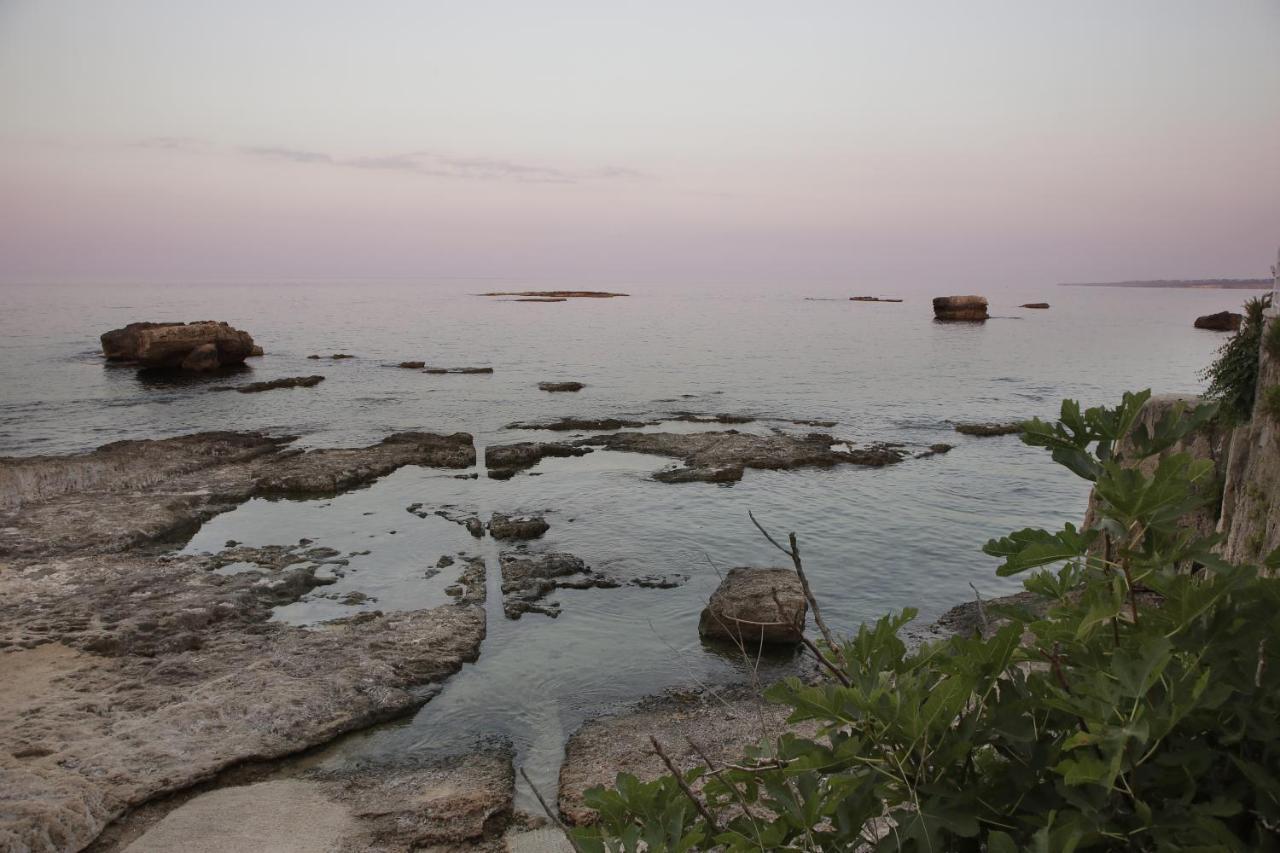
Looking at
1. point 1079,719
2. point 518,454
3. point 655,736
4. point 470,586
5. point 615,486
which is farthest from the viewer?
point 518,454

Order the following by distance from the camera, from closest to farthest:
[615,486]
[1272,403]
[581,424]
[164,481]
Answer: [1272,403], [164,481], [615,486], [581,424]

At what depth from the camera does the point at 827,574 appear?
559 inches

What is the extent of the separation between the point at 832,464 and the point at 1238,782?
70.7 ft

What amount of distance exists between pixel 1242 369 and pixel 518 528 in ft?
40.1

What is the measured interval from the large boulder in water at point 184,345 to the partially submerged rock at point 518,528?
111 ft

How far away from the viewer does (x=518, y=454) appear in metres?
22.6

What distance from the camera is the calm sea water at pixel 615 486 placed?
10.8 m

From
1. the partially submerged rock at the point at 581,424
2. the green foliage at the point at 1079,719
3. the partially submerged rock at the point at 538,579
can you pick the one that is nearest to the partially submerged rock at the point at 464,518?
the partially submerged rock at the point at 538,579

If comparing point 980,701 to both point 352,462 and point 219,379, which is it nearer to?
point 352,462

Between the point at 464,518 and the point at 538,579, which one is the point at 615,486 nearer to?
the point at 464,518

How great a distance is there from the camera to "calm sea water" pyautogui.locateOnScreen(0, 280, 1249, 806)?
10.8 meters

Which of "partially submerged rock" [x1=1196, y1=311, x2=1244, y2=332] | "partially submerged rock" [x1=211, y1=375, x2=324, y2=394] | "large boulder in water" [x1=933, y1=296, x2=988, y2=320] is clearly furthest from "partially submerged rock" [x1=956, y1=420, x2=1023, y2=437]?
"partially submerged rock" [x1=1196, y1=311, x2=1244, y2=332]

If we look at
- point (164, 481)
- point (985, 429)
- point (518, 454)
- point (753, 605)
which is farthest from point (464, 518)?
point (985, 429)

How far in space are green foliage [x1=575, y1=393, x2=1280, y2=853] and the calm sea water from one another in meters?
0.64
